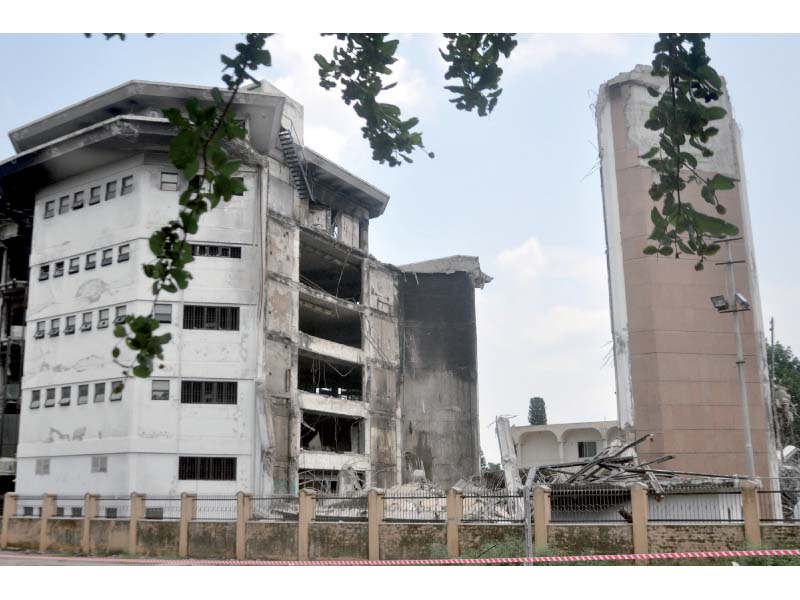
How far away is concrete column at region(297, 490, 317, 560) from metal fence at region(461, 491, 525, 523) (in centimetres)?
459

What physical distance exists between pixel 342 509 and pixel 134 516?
7446mm

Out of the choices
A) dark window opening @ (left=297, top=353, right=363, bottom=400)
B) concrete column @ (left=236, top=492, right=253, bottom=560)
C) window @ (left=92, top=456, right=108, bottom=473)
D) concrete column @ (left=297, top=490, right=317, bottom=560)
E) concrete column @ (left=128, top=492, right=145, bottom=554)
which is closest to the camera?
concrete column @ (left=297, top=490, right=317, bottom=560)

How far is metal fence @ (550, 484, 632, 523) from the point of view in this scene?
77.3 feet

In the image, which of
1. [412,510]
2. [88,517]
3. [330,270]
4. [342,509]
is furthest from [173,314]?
[412,510]

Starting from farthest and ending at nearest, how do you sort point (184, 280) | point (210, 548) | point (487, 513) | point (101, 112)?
point (101, 112) < point (210, 548) < point (487, 513) < point (184, 280)

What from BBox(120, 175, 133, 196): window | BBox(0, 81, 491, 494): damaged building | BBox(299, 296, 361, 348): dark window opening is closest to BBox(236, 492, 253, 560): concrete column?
BBox(0, 81, 491, 494): damaged building

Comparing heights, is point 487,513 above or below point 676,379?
below

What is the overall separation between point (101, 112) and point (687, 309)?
2648 centimetres

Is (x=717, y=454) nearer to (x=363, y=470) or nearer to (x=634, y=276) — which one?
(x=634, y=276)

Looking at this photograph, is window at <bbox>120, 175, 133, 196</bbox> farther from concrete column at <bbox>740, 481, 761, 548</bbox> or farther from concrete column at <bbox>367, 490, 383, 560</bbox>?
concrete column at <bbox>740, 481, 761, 548</bbox>

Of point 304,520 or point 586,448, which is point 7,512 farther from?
point 586,448

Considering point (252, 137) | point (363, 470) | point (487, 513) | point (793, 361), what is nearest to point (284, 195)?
point (252, 137)

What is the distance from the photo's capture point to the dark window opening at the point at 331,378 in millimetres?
42531

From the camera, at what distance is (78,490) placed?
33.6m
